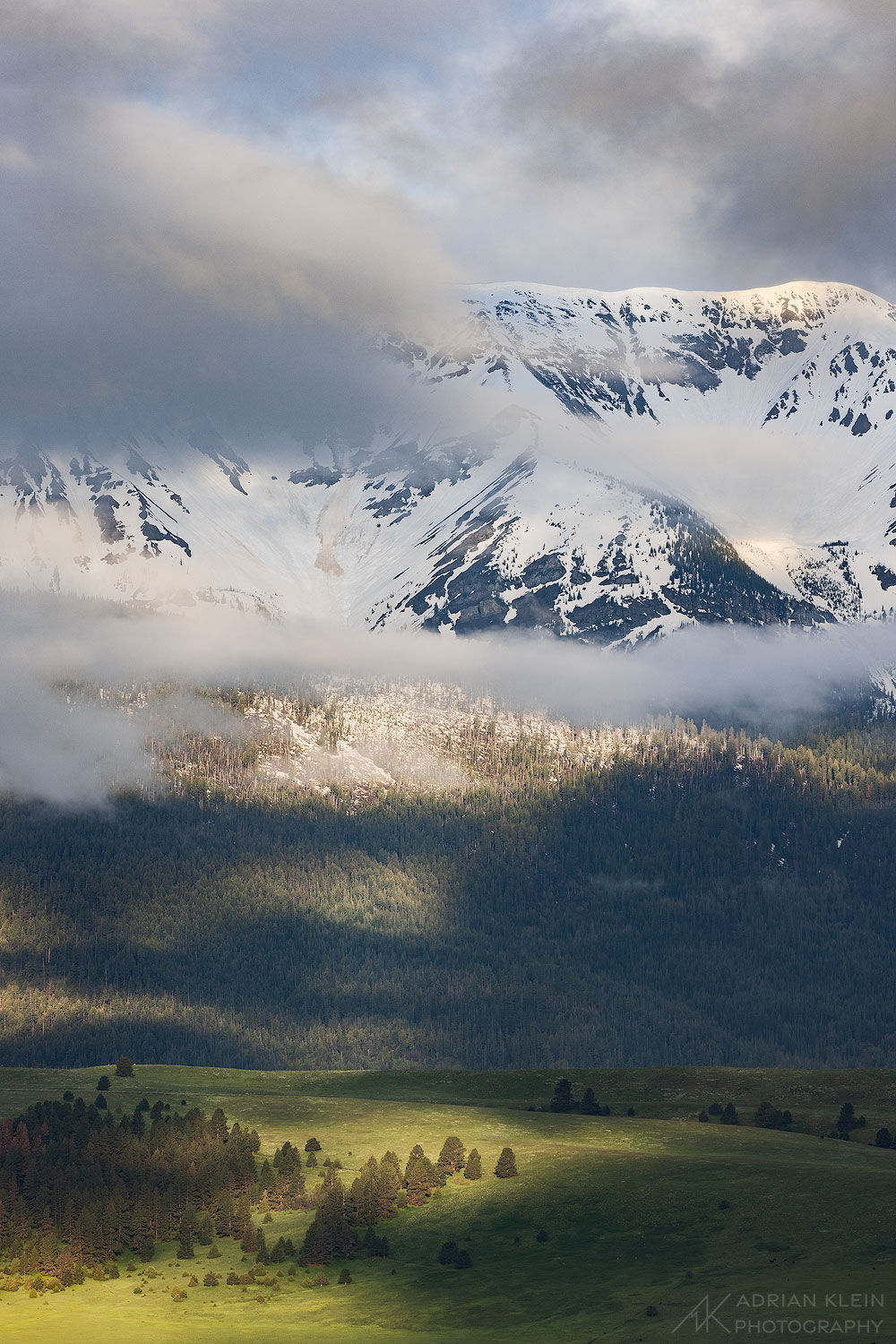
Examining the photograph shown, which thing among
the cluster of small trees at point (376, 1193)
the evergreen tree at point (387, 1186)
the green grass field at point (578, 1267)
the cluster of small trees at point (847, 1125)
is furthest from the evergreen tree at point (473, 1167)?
the cluster of small trees at point (847, 1125)

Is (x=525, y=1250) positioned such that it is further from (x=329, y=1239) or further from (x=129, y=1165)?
(x=129, y=1165)

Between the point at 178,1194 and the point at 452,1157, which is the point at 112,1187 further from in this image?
the point at 452,1157

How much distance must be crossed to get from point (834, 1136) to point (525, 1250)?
2410 inches

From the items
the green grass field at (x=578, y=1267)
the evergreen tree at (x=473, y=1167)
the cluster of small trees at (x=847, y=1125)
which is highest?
the cluster of small trees at (x=847, y=1125)

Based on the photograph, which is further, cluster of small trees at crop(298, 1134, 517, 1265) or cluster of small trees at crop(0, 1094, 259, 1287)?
cluster of small trees at crop(0, 1094, 259, 1287)

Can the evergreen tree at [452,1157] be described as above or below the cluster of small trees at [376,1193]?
above

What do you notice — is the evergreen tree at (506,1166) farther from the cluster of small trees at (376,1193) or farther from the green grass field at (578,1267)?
A: the green grass field at (578,1267)

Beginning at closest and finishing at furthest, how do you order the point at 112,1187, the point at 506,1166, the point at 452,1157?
the point at 112,1187 < the point at 506,1166 < the point at 452,1157

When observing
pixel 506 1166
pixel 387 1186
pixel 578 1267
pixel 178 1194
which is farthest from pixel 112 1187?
pixel 578 1267

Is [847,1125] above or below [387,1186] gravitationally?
above

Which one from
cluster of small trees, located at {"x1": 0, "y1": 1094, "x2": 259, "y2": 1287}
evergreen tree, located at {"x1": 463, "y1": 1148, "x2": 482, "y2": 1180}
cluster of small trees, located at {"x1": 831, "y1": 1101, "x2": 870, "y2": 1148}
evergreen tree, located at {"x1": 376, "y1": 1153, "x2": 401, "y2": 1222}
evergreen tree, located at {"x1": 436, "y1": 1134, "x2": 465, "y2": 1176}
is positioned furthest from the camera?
cluster of small trees, located at {"x1": 831, "y1": 1101, "x2": 870, "y2": 1148}

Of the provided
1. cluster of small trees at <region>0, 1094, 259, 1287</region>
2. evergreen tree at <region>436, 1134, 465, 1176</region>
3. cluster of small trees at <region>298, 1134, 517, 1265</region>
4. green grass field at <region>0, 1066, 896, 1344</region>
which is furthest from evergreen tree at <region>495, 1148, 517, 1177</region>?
cluster of small trees at <region>0, 1094, 259, 1287</region>

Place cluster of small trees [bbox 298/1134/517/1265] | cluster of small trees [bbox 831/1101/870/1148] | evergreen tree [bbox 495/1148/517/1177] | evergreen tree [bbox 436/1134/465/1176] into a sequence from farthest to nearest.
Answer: cluster of small trees [bbox 831/1101/870/1148] < evergreen tree [bbox 436/1134/465/1176] < evergreen tree [bbox 495/1148/517/1177] < cluster of small trees [bbox 298/1134/517/1265]

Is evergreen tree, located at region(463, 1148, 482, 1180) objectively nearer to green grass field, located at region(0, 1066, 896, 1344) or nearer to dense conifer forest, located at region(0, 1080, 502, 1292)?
dense conifer forest, located at region(0, 1080, 502, 1292)
